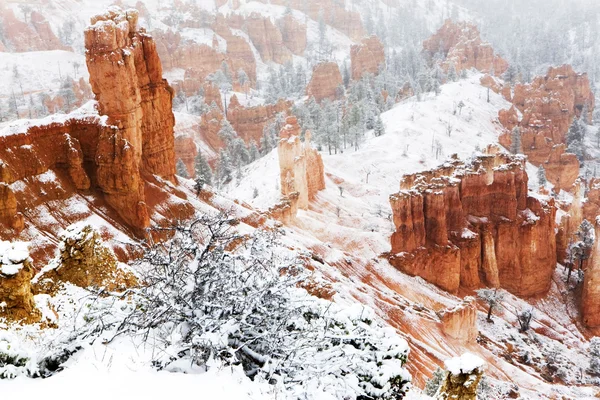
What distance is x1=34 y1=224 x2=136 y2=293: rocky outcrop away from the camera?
1262cm

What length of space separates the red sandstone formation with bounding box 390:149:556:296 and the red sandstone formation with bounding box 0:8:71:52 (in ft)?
396

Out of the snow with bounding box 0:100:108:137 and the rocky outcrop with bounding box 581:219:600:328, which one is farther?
the rocky outcrop with bounding box 581:219:600:328

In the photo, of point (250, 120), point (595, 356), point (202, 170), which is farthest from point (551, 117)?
point (595, 356)

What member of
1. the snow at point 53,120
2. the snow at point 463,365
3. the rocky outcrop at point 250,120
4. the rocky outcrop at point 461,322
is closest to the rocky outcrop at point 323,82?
the rocky outcrop at point 250,120

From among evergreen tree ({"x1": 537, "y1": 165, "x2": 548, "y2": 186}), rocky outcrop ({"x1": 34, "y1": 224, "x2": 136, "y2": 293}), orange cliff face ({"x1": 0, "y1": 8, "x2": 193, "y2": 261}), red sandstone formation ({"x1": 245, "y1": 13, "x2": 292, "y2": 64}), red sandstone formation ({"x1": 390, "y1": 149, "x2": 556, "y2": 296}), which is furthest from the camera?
red sandstone formation ({"x1": 245, "y1": 13, "x2": 292, "y2": 64})

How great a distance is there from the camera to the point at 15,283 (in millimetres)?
9711

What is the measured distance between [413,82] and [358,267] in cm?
9408

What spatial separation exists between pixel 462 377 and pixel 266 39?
532 feet

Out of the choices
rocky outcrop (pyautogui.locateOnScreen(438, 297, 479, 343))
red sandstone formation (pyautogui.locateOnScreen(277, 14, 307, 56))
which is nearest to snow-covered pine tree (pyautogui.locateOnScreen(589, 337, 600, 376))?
rocky outcrop (pyautogui.locateOnScreen(438, 297, 479, 343))

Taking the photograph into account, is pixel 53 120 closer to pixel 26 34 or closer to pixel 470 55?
pixel 470 55

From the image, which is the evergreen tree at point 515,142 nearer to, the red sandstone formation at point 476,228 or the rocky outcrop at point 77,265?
the red sandstone formation at point 476,228

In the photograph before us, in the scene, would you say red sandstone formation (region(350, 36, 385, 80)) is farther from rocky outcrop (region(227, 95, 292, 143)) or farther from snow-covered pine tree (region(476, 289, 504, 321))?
snow-covered pine tree (region(476, 289, 504, 321))

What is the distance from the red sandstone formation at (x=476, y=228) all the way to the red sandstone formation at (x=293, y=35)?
130m

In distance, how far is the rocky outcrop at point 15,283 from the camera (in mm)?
9516
